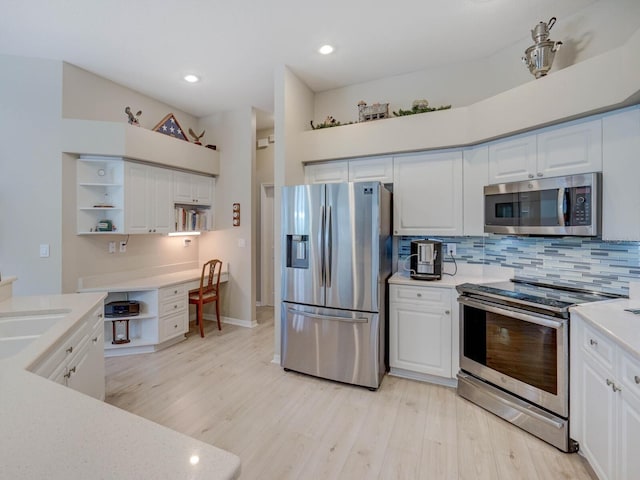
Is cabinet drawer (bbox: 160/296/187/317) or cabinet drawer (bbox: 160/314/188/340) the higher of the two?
cabinet drawer (bbox: 160/296/187/317)

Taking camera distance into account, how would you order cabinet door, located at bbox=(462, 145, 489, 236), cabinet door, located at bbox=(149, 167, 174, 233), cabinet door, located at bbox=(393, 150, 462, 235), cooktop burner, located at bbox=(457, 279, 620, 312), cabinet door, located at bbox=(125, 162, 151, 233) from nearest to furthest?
cooktop burner, located at bbox=(457, 279, 620, 312), cabinet door, located at bbox=(462, 145, 489, 236), cabinet door, located at bbox=(393, 150, 462, 235), cabinet door, located at bbox=(125, 162, 151, 233), cabinet door, located at bbox=(149, 167, 174, 233)

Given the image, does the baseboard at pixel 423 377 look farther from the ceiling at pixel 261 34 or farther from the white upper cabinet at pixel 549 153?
the ceiling at pixel 261 34

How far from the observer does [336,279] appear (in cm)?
269

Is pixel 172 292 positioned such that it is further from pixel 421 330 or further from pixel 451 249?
pixel 451 249

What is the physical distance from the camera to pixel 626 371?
53.6 inches

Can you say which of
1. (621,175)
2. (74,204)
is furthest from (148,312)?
(621,175)

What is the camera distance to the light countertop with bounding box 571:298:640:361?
1348 mm

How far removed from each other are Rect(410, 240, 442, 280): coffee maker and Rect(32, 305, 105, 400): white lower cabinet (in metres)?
2.50

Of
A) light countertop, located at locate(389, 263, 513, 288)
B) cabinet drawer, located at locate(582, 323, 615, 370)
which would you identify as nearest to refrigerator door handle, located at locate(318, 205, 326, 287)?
light countertop, located at locate(389, 263, 513, 288)

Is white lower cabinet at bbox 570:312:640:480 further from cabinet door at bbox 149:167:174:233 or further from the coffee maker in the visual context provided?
cabinet door at bbox 149:167:174:233

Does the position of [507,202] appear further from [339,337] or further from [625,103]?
[339,337]

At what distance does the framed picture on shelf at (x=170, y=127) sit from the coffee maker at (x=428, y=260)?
11.0 feet

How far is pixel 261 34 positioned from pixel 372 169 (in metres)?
1.56

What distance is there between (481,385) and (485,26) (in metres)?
2.86
